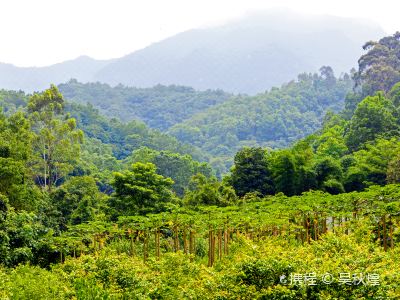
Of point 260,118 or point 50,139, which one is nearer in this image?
point 50,139

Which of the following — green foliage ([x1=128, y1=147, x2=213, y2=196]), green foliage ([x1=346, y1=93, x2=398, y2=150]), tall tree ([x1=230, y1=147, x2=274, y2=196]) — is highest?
green foliage ([x1=346, y1=93, x2=398, y2=150])

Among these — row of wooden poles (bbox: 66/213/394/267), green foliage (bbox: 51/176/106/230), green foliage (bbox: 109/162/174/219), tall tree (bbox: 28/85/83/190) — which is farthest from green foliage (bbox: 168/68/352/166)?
row of wooden poles (bbox: 66/213/394/267)

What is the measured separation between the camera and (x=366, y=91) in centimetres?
5969

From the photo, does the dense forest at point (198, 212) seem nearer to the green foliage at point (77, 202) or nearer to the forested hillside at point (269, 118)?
the green foliage at point (77, 202)

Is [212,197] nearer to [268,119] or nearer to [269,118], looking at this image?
[268,119]

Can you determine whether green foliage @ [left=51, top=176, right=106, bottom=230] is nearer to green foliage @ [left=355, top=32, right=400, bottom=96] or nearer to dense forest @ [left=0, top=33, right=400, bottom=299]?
dense forest @ [left=0, top=33, right=400, bottom=299]

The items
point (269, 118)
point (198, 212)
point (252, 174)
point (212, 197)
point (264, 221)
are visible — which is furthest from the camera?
point (269, 118)

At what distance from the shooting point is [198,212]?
23094 mm

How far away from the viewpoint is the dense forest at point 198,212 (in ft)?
30.3

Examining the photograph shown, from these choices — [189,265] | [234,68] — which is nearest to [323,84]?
[189,265]

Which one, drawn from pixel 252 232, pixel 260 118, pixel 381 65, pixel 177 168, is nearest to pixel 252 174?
pixel 252 232

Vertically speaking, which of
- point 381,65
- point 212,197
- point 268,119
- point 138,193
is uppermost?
point 381,65

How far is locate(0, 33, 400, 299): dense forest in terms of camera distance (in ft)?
30.3

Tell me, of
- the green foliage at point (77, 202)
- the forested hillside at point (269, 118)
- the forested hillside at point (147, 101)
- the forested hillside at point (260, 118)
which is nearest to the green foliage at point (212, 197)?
the green foliage at point (77, 202)
